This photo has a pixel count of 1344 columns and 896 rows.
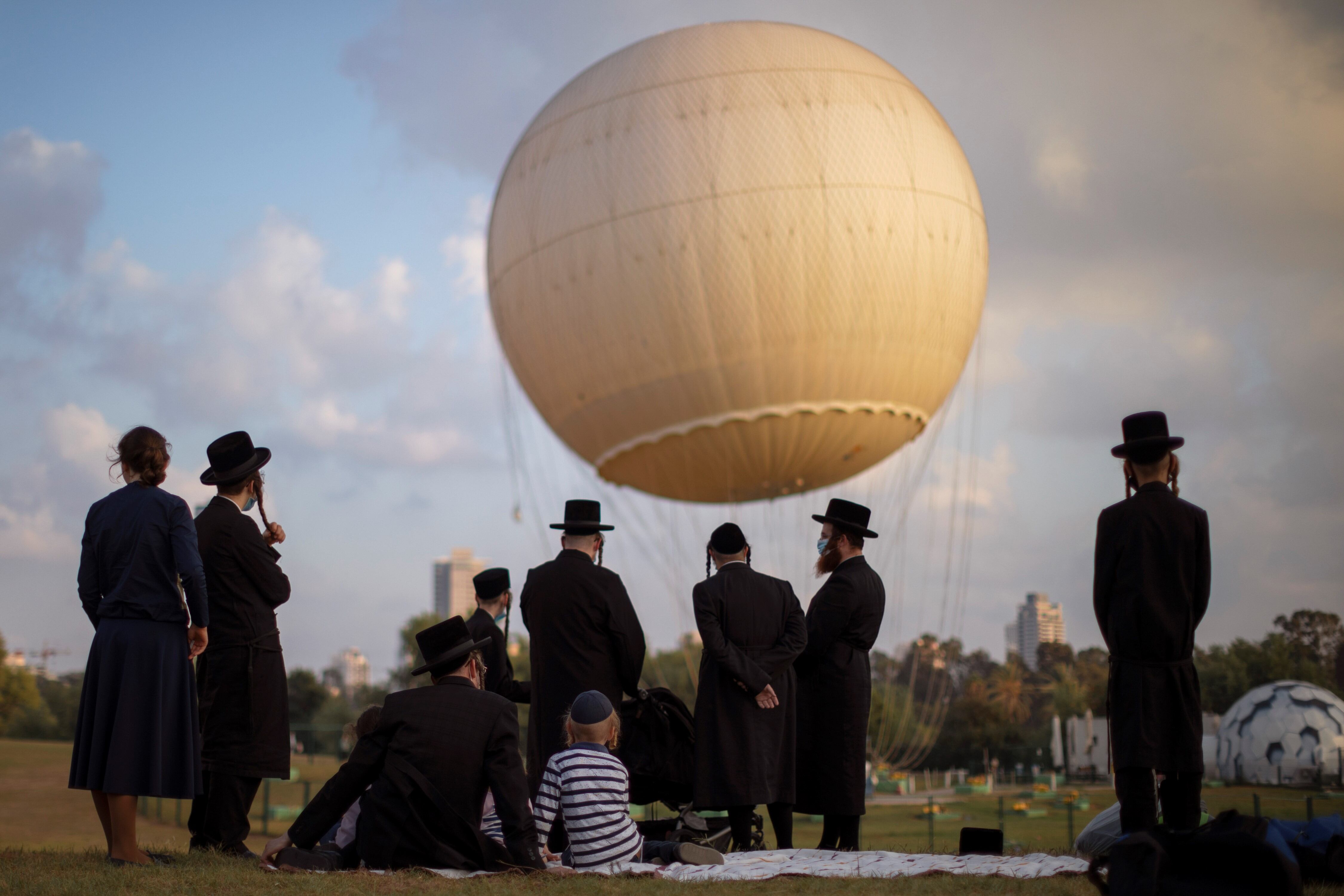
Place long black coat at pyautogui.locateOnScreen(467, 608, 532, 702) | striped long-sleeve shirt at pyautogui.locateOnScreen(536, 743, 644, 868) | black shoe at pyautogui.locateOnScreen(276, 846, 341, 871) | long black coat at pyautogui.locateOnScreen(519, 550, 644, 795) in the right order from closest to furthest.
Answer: black shoe at pyautogui.locateOnScreen(276, 846, 341, 871)
striped long-sleeve shirt at pyautogui.locateOnScreen(536, 743, 644, 868)
long black coat at pyautogui.locateOnScreen(519, 550, 644, 795)
long black coat at pyautogui.locateOnScreen(467, 608, 532, 702)

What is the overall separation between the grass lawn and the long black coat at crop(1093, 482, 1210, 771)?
3.24 ft

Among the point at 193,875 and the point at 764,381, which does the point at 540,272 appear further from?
the point at 193,875

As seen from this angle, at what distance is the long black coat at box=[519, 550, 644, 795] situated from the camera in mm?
7512

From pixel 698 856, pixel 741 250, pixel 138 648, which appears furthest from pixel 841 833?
pixel 741 250

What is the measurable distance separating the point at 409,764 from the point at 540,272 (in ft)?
43.5

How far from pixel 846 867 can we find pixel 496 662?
327 cm

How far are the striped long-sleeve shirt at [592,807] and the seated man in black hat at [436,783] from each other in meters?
0.38

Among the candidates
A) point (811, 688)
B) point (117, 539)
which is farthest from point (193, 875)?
point (811, 688)

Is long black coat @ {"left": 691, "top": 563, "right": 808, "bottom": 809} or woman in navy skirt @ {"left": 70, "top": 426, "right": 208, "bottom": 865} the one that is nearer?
woman in navy skirt @ {"left": 70, "top": 426, "right": 208, "bottom": 865}

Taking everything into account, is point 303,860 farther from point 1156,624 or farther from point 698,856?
point 1156,624

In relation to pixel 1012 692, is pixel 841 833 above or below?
below

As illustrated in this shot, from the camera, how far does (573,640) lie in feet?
24.7

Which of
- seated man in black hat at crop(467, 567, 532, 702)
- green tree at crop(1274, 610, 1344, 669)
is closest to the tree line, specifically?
green tree at crop(1274, 610, 1344, 669)

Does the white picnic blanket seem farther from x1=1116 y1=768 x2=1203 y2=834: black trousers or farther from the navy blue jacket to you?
the navy blue jacket
